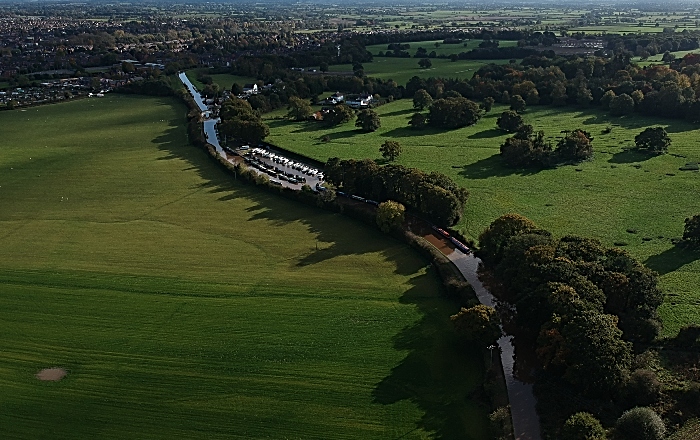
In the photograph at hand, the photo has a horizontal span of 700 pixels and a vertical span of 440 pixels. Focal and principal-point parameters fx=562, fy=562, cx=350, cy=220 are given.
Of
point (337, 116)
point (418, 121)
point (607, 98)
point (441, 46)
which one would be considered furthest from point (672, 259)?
point (441, 46)

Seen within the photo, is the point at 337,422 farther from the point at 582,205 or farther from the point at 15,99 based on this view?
the point at 15,99

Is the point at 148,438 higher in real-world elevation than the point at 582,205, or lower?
lower

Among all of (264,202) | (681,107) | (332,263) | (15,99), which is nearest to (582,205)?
(332,263)

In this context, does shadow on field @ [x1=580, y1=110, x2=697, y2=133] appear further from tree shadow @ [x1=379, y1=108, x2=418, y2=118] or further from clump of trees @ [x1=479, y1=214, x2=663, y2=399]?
clump of trees @ [x1=479, y1=214, x2=663, y2=399]

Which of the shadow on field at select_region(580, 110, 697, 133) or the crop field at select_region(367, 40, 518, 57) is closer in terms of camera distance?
the shadow on field at select_region(580, 110, 697, 133)

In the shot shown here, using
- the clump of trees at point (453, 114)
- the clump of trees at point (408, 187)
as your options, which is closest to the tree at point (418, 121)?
the clump of trees at point (453, 114)

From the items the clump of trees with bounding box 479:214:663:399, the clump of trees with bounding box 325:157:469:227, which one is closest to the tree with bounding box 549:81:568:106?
the clump of trees with bounding box 325:157:469:227

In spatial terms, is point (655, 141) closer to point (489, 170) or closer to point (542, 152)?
point (542, 152)

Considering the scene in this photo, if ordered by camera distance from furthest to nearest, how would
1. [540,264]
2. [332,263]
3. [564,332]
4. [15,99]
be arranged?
[15,99] → [332,263] → [540,264] → [564,332]
